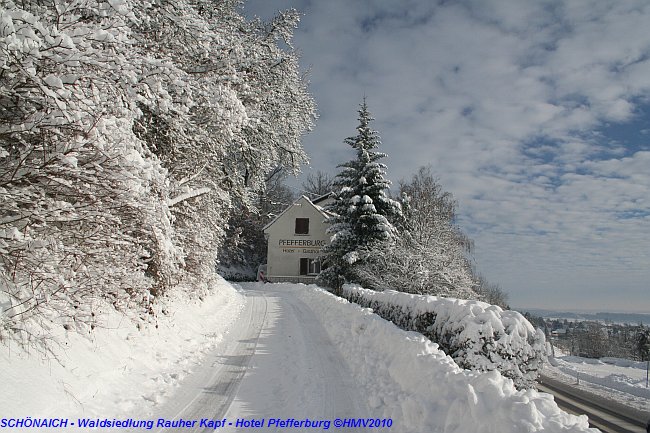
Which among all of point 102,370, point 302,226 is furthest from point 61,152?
point 302,226

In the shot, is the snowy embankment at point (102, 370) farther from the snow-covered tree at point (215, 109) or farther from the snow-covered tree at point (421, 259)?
the snow-covered tree at point (421, 259)

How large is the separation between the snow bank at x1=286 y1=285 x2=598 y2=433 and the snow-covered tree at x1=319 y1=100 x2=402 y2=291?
13.5 m

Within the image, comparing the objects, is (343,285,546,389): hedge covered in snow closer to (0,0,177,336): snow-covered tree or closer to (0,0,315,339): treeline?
(0,0,315,339): treeline

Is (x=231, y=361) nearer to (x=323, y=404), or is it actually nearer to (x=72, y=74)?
(x=323, y=404)

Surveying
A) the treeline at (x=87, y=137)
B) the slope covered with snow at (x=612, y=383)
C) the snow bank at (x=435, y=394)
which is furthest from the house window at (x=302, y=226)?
the treeline at (x=87, y=137)

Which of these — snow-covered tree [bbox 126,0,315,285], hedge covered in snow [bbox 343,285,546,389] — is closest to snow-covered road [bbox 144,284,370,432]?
hedge covered in snow [bbox 343,285,546,389]

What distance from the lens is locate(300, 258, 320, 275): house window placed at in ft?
124

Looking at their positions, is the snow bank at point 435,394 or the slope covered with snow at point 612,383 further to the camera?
the slope covered with snow at point 612,383

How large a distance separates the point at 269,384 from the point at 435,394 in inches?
119

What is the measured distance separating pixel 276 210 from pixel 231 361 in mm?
42435

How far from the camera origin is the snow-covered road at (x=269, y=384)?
5270 millimetres

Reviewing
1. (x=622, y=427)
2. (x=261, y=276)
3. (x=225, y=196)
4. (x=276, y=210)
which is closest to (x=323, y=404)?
(x=225, y=196)

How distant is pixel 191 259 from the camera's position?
11.4 metres

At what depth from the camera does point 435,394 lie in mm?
4551
